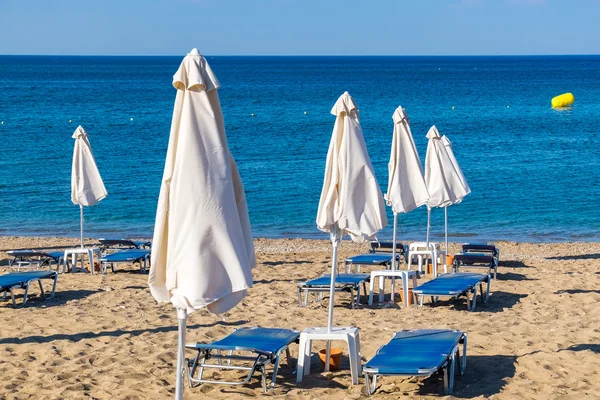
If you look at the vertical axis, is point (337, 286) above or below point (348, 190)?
below

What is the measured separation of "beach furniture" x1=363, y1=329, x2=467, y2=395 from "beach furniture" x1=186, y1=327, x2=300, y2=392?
86cm

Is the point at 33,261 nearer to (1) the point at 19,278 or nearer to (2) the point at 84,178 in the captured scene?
(2) the point at 84,178

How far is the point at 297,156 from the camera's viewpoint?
37.6 m

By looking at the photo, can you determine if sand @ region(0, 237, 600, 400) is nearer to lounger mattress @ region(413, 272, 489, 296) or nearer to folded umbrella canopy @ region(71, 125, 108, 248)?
lounger mattress @ region(413, 272, 489, 296)

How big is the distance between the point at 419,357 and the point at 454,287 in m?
3.65

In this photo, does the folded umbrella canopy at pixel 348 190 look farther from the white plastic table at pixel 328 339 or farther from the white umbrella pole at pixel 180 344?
the white umbrella pole at pixel 180 344

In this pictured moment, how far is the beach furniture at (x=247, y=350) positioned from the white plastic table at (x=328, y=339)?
0.50 ft

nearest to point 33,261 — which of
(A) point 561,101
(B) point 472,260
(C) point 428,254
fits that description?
(C) point 428,254

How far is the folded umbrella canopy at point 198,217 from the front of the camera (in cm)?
541

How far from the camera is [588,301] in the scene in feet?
36.8

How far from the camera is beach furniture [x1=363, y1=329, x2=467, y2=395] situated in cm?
674

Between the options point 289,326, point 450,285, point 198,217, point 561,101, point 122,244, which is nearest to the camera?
point 198,217

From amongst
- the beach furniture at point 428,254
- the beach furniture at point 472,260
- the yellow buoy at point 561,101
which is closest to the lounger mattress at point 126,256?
the beach furniture at point 428,254

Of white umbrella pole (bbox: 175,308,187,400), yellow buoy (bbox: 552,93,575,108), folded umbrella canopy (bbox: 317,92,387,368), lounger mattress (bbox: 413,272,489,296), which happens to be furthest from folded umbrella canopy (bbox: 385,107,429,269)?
yellow buoy (bbox: 552,93,575,108)
